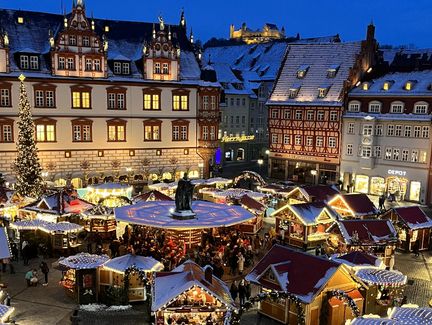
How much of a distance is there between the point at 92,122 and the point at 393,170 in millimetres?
29354

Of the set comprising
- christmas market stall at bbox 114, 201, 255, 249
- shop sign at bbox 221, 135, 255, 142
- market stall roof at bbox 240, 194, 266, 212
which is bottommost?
market stall roof at bbox 240, 194, 266, 212

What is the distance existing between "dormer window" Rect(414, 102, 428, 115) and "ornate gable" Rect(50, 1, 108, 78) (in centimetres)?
2968

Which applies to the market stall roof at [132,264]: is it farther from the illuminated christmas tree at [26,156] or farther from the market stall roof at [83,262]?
the illuminated christmas tree at [26,156]

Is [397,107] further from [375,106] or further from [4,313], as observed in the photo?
[4,313]

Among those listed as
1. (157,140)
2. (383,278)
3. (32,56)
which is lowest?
(383,278)

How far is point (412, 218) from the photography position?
33.3 meters

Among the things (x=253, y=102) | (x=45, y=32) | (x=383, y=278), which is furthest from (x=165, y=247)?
(x=253, y=102)

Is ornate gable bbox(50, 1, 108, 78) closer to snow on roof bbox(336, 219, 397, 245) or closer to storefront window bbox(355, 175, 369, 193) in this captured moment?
storefront window bbox(355, 175, 369, 193)

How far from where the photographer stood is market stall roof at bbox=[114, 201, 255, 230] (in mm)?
28625

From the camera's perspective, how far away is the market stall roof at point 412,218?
107ft

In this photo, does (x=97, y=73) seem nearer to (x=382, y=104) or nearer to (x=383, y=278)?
(x=382, y=104)

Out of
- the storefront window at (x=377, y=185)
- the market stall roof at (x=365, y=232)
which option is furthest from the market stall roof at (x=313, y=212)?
the storefront window at (x=377, y=185)

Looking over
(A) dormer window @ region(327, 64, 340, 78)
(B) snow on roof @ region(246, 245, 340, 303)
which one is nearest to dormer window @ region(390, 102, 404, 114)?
(A) dormer window @ region(327, 64, 340, 78)

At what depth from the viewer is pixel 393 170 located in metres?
49.9
